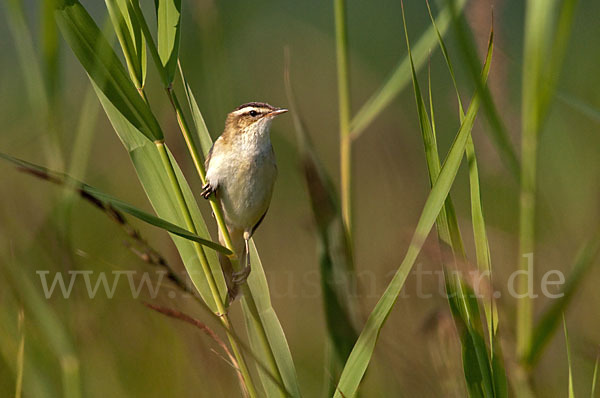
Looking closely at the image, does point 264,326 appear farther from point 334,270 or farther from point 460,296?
point 460,296

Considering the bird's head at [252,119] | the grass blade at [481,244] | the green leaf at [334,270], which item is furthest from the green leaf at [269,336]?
the bird's head at [252,119]

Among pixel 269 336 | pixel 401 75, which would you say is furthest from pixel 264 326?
pixel 401 75

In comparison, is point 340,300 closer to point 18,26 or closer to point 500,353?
point 500,353

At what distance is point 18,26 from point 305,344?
2.54 m

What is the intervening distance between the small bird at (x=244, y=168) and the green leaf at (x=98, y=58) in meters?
1.04

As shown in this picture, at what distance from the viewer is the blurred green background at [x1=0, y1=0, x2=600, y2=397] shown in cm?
156

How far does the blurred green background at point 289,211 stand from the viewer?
1558 millimetres

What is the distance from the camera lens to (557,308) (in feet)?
3.48

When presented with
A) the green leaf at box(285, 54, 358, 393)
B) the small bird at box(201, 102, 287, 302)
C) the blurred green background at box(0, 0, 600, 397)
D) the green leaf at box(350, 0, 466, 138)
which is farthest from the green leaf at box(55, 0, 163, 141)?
the small bird at box(201, 102, 287, 302)

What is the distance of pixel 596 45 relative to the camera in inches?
184

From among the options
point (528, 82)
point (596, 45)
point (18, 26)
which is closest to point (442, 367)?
point (528, 82)

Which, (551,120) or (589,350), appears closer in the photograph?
(589,350)

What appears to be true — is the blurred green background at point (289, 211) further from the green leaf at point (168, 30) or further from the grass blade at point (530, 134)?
the green leaf at point (168, 30)

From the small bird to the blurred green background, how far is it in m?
0.19
